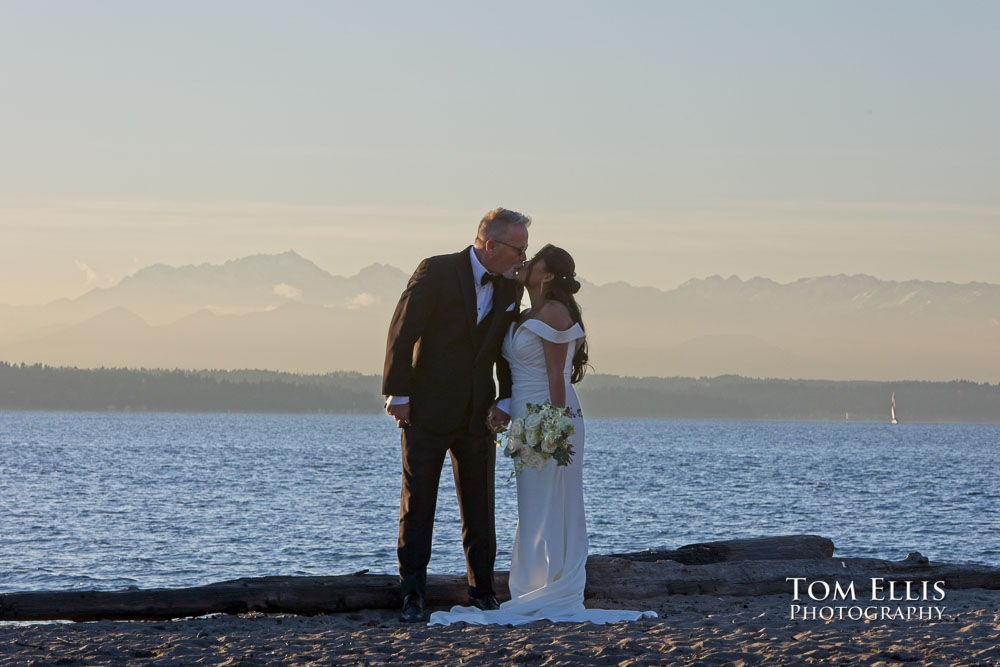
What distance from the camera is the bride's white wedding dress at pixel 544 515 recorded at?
26.9 ft

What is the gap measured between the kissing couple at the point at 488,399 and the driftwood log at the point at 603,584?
1.32 ft

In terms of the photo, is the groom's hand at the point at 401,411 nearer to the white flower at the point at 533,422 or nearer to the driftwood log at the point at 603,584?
the white flower at the point at 533,422

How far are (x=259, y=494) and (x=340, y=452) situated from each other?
46.4m

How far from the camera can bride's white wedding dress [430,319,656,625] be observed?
323 inches

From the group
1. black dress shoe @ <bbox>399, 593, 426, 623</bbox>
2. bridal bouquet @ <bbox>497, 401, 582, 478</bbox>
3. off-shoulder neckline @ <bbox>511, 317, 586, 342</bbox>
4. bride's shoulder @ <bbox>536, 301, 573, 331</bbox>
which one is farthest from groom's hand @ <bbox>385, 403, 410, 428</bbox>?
black dress shoe @ <bbox>399, 593, 426, 623</bbox>

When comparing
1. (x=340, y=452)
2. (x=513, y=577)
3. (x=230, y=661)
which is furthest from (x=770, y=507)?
(x=340, y=452)

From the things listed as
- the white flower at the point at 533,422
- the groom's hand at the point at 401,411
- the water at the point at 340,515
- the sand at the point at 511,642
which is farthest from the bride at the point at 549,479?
the water at the point at 340,515

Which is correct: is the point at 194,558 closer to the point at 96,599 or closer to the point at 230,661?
the point at 96,599

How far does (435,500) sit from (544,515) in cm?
85

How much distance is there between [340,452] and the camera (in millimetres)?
86875

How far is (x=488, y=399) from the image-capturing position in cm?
823

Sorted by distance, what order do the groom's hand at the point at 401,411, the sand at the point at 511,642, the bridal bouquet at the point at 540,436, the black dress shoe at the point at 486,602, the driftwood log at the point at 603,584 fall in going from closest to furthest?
the sand at the point at 511,642, the groom's hand at the point at 401,411, the bridal bouquet at the point at 540,436, the driftwood log at the point at 603,584, the black dress shoe at the point at 486,602

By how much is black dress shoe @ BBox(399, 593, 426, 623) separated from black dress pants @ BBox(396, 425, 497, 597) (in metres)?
0.04

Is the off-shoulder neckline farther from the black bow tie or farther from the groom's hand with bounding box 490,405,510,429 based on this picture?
the groom's hand with bounding box 490,405,510,429
